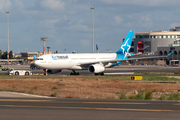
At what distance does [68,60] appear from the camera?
56.1 metres

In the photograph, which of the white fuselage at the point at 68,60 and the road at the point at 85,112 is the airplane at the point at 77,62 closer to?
the white fuselage at the point at 68,60

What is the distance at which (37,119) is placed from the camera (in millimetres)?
14172

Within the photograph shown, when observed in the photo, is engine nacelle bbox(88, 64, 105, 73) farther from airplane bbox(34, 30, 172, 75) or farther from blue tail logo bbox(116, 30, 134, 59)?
blue tail logo bbox(116, 30, 134, 59)

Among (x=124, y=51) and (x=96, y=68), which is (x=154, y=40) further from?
(x=96, y=68)

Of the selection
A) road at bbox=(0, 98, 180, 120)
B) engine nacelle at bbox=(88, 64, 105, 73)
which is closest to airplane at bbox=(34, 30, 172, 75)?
engine nacelle at bbox=(88, 64, 105, 73)

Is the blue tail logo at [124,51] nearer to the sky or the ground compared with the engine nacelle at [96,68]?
nearer to the sky

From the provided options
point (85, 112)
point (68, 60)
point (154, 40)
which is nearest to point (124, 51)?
point (68, 60)

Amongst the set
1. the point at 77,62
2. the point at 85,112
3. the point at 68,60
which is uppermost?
the point at 68,60

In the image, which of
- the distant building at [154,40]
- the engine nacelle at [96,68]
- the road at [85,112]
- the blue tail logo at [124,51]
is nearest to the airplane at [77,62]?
the engine nacelle at [96,68]

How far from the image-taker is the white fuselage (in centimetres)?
5394

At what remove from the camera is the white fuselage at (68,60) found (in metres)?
53.9

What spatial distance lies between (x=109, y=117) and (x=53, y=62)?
4034cm

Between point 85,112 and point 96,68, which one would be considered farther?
point 96,68

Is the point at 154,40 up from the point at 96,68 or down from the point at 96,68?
up
